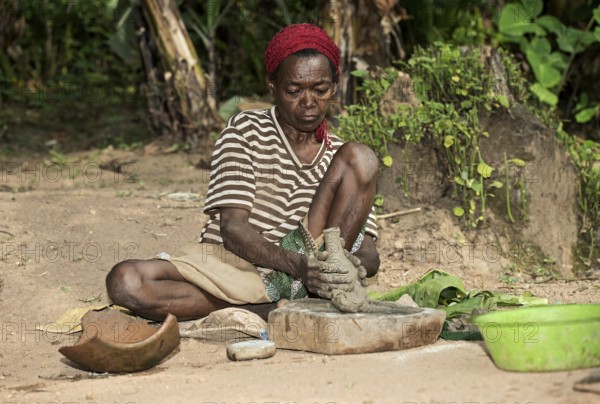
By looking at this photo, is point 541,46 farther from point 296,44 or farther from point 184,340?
point 184,340

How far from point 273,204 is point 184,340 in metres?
0.70

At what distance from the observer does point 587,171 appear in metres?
5.51

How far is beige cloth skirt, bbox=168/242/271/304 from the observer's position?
4.00m

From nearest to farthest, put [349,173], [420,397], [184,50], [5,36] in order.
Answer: [420,397] → [349,173] → [184,50] → [5,36]

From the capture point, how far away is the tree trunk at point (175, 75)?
7.32 meters

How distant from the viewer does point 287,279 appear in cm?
405

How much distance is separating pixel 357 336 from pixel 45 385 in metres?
1.13

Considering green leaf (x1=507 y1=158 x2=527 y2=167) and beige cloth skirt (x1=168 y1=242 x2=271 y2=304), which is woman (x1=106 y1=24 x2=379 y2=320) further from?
green leaf (x1=507 y1=158 x2=527 y2=167)

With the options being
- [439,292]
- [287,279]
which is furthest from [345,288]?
[439,292]

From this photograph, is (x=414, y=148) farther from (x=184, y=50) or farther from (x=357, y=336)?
(x=184, y=50)

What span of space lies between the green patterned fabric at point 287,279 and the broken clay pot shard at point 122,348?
61 centimetres

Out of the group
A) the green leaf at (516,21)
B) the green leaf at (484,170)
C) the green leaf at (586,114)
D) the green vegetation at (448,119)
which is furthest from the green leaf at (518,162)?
the green leaf at (586,114)

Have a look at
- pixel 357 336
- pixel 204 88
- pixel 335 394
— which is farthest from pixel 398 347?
pixel 204 88

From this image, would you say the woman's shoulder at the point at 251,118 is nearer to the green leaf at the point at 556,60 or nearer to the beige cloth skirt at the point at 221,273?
the beige cloth skirt at the point at 221,273
